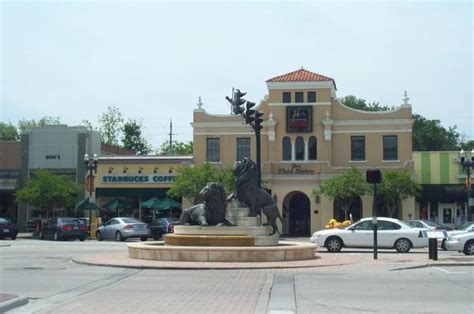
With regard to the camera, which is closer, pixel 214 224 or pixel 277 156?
pixel 214 224

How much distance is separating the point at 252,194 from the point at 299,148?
28.5 meters

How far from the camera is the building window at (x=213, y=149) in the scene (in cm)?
5412

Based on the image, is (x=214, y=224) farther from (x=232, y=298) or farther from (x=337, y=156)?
(x=337, y=156)

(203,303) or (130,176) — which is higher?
(130,176)

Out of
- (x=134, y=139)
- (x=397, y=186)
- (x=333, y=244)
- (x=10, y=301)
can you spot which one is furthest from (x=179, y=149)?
(x=10, y=301)

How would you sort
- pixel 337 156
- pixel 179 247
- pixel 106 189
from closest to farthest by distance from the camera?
pixel 179 247 → pixel 337 156 → pixel 106 189

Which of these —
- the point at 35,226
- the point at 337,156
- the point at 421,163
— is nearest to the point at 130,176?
the point at 35,226

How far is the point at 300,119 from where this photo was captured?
5244 centimetres

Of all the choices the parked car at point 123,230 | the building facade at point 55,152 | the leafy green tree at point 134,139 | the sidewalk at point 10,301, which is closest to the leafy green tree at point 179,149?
the leafy green tree at point 134,139

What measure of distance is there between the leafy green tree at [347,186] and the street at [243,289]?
2656cm

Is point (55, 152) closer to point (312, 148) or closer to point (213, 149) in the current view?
point (213, 149)

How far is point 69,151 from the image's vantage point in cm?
5662

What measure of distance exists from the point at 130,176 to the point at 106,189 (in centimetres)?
225

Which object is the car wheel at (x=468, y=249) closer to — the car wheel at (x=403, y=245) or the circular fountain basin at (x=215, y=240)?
the car wheel at (x=403, y=245)
